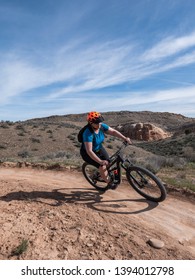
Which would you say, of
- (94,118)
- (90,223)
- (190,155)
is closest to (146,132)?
(190,155)

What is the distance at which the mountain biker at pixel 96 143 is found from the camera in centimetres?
689

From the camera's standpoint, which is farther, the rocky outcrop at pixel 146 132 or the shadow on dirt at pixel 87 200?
the rocky outcrop at pixel 146 132

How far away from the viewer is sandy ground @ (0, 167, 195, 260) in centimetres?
486

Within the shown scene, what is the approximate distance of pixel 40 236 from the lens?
5.23m

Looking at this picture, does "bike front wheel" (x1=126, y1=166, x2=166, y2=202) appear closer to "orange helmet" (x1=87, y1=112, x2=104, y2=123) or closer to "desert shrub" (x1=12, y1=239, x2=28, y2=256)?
"orange helmet" (x1=87, y1=112, x2=104, y2=123)

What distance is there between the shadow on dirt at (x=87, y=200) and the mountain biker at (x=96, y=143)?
1.90 feet

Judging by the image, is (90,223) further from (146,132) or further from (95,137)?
(146,132)

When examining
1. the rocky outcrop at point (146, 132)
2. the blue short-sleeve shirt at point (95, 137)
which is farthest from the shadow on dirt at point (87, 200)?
the rocky outcrop at point (146, 132)

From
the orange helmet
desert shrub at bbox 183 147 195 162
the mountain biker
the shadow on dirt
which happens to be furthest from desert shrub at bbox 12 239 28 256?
desert shrub at bbox 183 147 195 162

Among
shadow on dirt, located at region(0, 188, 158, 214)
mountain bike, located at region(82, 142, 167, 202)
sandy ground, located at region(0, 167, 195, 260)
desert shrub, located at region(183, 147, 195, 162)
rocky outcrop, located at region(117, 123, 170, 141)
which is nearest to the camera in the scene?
sandy ground, located at region(0, 167, 195, 260)

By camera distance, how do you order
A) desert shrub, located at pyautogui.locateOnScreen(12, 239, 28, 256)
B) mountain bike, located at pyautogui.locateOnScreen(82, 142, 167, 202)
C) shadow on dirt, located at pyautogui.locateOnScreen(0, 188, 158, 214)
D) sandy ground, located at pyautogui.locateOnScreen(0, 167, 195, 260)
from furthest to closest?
mountain bike, located at pyautogui.locateOnScreen(82, 142, 167, 202) → shadow on dirt, located at pyautogui.locateOnScreen(0, 188, 158, 214) → sandy ground, located at pyautogui.locateOnScreen(0, 167, 195, 260) → desert shrub, located at pyautogui.locateOnScreen(12, 239, 28, 256)

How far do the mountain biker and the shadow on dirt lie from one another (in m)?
0.58

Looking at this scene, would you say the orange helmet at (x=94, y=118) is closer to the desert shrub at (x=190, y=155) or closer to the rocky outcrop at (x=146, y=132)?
the desert shrub at (x=190, y=155)
